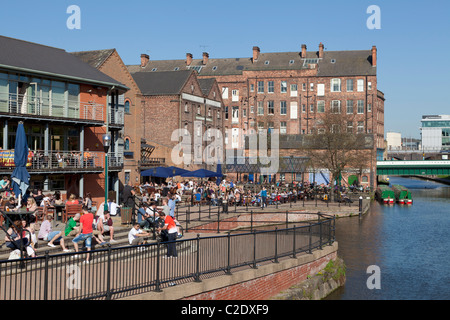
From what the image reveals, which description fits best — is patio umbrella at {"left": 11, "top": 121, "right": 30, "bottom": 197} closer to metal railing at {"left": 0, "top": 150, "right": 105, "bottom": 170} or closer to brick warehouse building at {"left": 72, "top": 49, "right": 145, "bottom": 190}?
metal railing at {"left": 0, "top": 150, "right": 105, "bottom": 170}

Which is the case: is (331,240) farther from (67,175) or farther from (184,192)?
(184,192)

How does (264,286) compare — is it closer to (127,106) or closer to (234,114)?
(127,106)

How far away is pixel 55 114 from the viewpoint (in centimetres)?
3016

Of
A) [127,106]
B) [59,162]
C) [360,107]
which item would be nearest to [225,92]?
[360,107]

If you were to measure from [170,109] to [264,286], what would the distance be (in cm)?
4499

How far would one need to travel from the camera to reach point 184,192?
136 ft

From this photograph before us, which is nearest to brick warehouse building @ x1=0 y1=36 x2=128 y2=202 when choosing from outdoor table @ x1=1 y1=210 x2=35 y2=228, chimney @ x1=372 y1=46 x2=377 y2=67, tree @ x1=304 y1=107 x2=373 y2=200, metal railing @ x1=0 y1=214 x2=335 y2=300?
outdoor table @ x1=1 y1=210 x2=35 y2=228

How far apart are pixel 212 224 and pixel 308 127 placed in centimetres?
5845

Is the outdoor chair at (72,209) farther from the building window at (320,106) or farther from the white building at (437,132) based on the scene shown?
the white building at (437,132)

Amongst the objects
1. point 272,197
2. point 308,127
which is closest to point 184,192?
point 272,197

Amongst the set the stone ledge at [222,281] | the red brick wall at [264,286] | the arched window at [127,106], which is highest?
the arched window at [127,106]

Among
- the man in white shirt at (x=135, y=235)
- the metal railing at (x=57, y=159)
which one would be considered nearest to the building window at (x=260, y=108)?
the metal railing at (x=57, y=159)

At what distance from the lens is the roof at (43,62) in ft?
93.0

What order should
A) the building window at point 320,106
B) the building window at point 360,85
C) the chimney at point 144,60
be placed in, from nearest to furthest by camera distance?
the building window at point 360,85
the building window at point 320,106
the chimney at point 144,60
